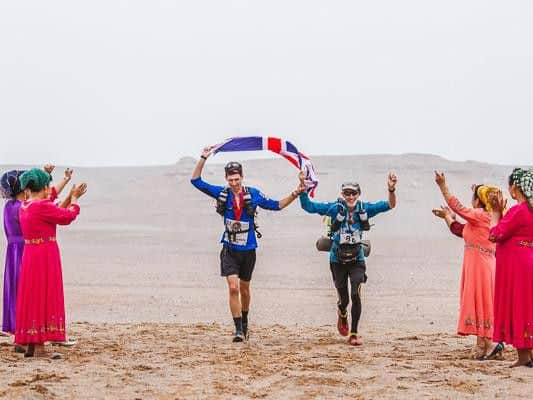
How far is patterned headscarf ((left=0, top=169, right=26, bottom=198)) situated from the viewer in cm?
1022

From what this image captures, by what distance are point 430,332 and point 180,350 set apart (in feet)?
11.7

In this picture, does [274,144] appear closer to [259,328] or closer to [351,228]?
[351,228]

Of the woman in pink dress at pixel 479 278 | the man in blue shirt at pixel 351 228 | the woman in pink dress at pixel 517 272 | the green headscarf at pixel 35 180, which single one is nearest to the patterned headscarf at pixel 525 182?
the woman in pink dress at pixel 517 272

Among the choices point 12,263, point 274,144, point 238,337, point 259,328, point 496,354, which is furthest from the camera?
point 259,328

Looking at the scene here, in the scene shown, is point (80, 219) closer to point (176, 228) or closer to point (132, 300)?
point (176, 228)

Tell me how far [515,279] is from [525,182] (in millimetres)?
952

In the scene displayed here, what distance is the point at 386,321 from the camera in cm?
1313

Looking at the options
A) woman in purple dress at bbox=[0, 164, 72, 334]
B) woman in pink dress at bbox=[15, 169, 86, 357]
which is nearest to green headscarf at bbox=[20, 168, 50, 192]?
woman in pink dress at bbox=[15, 169, 86, 357]

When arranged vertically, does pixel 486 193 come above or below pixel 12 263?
above

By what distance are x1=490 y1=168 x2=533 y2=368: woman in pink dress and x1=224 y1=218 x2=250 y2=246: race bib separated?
295 cm

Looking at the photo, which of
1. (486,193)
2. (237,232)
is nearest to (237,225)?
(237,232)

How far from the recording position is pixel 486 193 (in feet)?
30.7

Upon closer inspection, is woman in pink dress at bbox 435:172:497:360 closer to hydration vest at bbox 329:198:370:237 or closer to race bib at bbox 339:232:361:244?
hydration vest at bbox 329:198:370:237

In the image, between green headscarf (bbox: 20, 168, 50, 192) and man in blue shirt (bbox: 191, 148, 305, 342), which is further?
man in blue shirt (bbox: 191, 148, 305, 342)
